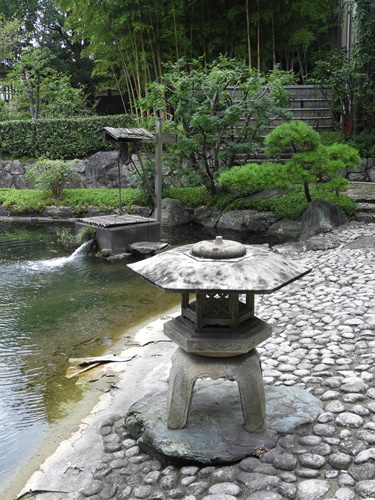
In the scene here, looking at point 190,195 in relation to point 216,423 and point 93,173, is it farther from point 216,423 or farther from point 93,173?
point 216,423

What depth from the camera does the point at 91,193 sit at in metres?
17.6

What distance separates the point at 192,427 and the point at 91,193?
14.5m

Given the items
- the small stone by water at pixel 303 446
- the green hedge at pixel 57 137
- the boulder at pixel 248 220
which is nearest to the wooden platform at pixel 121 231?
the boulder at pixel 248 220

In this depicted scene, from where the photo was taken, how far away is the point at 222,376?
12.6 feet

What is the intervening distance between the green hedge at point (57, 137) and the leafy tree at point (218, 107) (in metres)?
5.91

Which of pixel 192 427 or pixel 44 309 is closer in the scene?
pixel 192 427

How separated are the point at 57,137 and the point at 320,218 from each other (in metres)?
12.8

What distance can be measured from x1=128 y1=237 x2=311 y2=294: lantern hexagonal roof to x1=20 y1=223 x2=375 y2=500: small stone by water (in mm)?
1225

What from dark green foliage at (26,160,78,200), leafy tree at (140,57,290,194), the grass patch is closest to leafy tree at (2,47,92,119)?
the grass patch

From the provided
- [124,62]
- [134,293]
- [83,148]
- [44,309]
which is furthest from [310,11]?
[44,309]

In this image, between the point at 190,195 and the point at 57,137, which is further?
the point at 57,137

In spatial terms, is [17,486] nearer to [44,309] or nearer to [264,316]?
[264,316]

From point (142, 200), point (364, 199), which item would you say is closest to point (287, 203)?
point (364, 199)

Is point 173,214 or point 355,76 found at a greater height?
point 355,76
